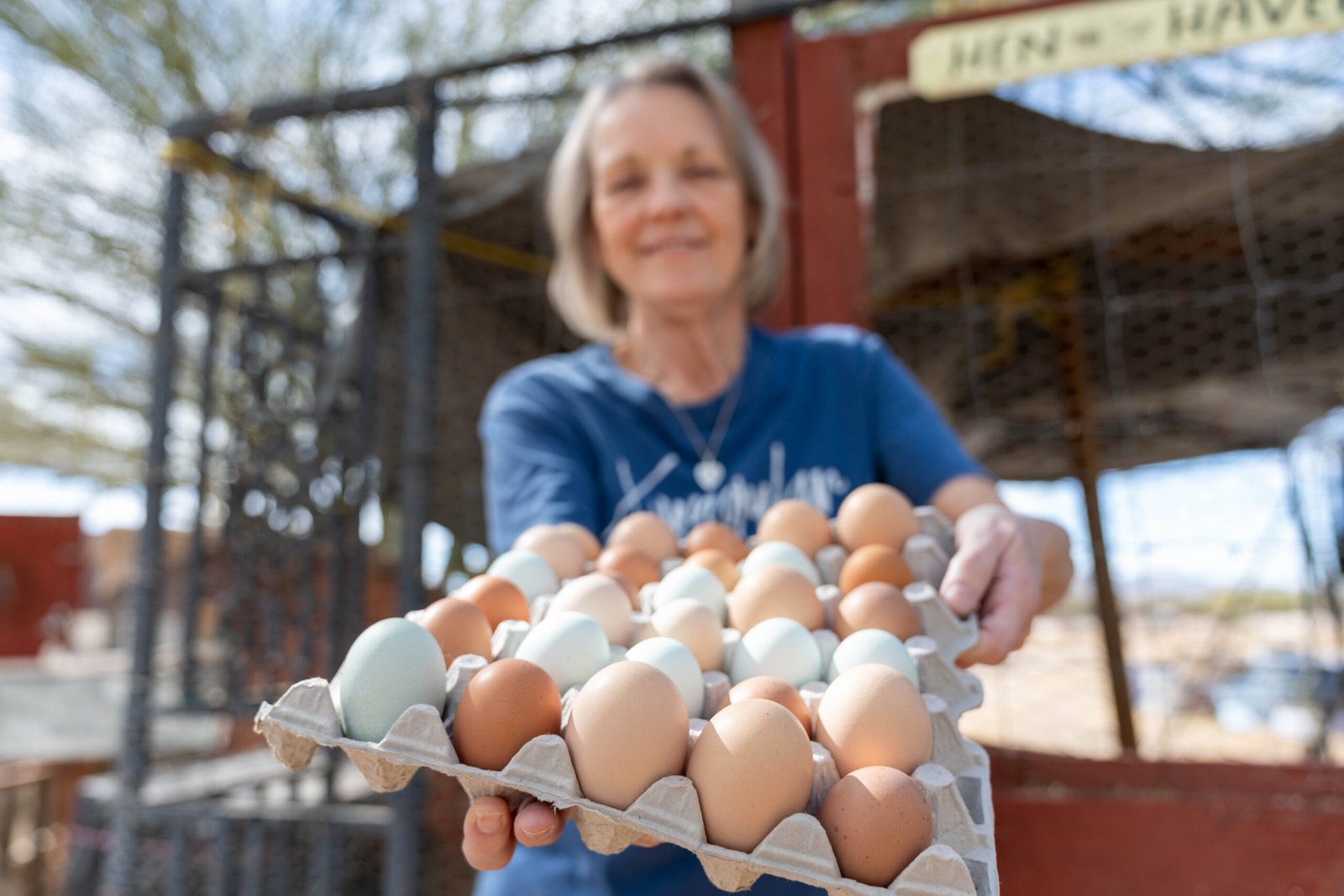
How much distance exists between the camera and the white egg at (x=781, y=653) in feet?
2.96

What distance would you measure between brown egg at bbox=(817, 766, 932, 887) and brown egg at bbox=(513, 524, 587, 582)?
1.74 ft

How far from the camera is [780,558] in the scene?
106cm

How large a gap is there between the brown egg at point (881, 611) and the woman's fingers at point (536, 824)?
39cm

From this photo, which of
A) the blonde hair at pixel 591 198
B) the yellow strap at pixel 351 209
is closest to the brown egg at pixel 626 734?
the blonde hair at pixel 591 198

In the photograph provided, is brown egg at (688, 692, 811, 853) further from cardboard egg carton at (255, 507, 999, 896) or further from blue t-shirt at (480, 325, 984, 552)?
blue t-shirt at (480, 325, 984, 552)

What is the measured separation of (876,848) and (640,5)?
477 centimetres

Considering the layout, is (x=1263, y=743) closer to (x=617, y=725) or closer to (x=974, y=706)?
(x=974, y=706)

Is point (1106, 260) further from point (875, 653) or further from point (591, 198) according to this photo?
point (875, 653)

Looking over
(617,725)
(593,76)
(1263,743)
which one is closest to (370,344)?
(617,725)

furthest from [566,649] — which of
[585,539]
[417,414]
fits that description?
[417,414]

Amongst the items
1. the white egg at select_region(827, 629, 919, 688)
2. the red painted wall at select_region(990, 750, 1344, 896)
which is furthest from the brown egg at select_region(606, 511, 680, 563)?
the red painted wall at select_region(990, 750, 1344, 896)

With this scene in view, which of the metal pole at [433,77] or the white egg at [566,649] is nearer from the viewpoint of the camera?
the white egg at [566,649]

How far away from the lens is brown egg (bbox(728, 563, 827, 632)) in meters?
0.98

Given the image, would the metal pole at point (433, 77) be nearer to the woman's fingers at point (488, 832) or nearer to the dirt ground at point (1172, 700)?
the woman's fingers at point (488, 832)
